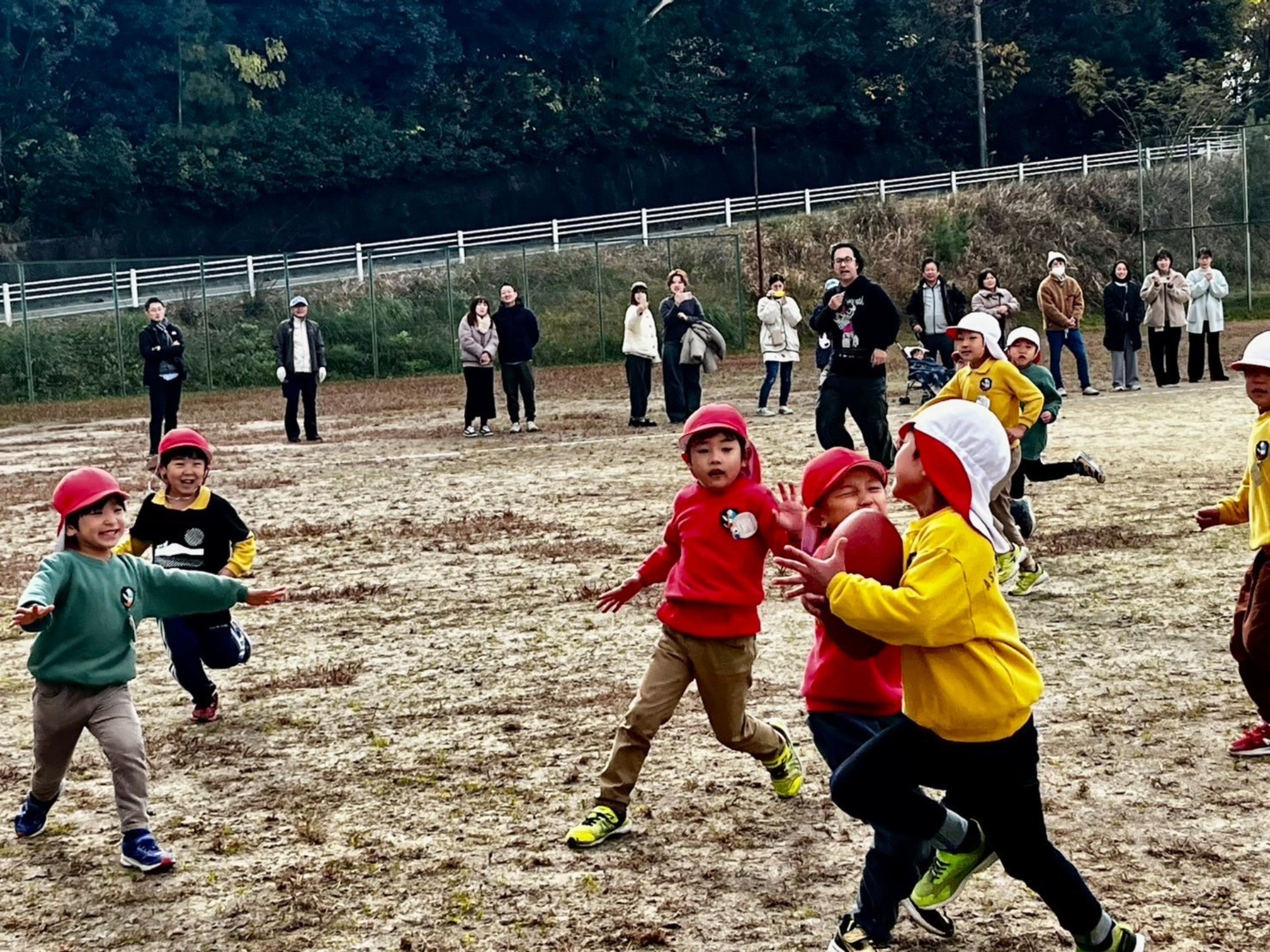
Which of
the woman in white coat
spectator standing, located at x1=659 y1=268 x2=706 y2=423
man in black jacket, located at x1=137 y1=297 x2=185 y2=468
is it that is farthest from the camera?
the woman in white coat

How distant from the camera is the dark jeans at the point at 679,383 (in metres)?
18.9

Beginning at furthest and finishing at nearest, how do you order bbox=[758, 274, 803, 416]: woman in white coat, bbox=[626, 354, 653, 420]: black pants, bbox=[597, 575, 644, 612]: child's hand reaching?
bbox=[758, 274, 803, 416]: woman in white coat → bbox=[626, 354, 653, 420]: black pants → bbox=[597, 575, 644, 612]: child's hand reaching

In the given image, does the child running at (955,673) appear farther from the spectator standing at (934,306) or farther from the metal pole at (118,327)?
the metal pole at (118,327)

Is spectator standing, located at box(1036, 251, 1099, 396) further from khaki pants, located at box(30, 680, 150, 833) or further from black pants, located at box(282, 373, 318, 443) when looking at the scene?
khaki pants, located at box(30, 680, 150, 833)

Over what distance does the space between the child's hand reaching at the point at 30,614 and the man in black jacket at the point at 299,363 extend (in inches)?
548

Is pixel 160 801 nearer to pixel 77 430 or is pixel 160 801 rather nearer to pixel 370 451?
pixel 370 451

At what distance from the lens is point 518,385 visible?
1995cm

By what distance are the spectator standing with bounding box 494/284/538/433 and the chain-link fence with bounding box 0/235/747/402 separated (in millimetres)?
15881

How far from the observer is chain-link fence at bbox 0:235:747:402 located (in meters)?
33.2

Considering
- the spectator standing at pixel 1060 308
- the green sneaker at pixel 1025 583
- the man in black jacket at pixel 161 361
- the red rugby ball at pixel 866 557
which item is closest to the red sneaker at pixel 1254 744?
the red rugby ball at pixel 866 557

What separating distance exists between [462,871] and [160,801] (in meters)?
1.44

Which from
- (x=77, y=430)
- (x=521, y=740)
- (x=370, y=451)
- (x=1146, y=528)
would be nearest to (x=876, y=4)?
(x=77, y=430)

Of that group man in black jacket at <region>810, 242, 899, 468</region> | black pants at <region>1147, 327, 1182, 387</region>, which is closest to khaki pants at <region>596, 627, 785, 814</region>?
man in black jacket at <region>810, 242, 899, 468</region>

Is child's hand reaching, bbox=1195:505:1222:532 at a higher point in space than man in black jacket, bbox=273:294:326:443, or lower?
lower
